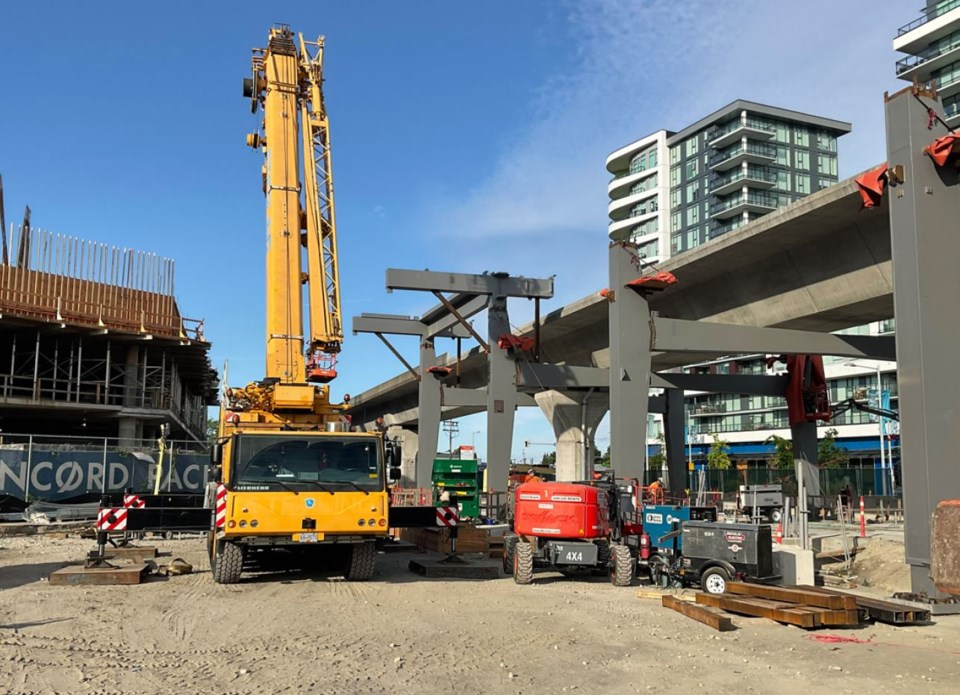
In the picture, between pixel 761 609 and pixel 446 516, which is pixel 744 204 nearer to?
pixel 446 516

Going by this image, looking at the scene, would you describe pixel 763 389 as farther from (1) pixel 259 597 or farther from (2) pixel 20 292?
(2) pixel 20 292

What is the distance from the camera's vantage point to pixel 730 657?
898 cm

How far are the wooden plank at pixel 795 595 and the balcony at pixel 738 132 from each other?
282 feet

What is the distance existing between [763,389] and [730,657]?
2159 cm

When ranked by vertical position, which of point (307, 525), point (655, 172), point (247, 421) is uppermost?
point (655, 172)

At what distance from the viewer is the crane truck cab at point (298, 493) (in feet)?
42.9

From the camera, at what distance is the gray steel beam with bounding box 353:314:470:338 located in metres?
34.0

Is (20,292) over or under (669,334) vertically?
over

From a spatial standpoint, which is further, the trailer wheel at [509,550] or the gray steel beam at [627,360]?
the gray steel beam at [627,360]

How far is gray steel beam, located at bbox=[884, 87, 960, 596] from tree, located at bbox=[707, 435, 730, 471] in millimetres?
75423

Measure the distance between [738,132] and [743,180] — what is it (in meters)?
5.12

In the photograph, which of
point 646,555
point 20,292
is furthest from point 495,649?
point 20,292

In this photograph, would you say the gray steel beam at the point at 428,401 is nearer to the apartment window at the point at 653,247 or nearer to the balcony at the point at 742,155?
the balcony at the point at 742,155

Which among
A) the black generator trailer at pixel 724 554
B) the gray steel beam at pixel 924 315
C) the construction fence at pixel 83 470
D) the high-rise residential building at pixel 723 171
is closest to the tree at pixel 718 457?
the high-rise residential building at pixel 723 171
